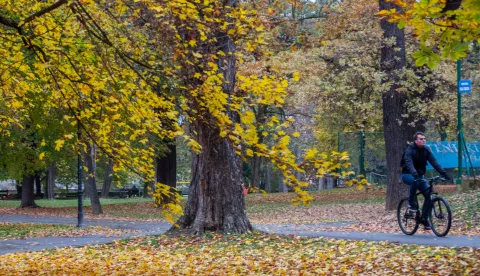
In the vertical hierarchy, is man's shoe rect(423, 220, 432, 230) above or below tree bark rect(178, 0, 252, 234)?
below

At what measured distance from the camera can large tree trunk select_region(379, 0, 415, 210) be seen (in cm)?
2197

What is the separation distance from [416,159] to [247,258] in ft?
13.6

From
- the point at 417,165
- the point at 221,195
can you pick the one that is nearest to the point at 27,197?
the point at 221,195

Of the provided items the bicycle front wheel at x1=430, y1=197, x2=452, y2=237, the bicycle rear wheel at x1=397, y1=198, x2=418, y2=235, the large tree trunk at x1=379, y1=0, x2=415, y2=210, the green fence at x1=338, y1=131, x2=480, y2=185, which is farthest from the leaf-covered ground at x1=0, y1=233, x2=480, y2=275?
the green fence at x1=338, y1=131, x2=480, y2=185

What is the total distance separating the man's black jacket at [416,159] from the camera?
13.1 meters

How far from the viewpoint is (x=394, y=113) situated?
22141 mm

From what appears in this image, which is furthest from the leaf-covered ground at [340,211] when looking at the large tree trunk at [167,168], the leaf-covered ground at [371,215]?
the large tree trunk at [167,168]

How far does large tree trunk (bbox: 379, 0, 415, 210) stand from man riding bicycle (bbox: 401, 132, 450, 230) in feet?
27.4

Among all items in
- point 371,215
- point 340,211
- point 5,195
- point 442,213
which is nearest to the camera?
point 442,213

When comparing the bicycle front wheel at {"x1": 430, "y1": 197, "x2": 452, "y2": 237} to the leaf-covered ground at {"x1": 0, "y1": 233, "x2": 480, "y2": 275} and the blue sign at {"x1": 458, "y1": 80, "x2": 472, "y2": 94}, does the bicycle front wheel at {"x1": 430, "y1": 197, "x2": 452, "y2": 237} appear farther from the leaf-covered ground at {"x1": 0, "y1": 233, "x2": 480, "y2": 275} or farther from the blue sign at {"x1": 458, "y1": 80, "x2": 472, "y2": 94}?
the blue sign at {"x1": 458, "y1": 80, "x2": 472, "y2": 94}

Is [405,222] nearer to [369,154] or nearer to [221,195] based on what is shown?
[221,195]

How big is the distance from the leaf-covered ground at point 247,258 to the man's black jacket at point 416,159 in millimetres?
1800

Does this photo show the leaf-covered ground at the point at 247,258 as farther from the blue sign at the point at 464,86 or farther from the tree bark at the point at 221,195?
the blue sign at the point at 464,86

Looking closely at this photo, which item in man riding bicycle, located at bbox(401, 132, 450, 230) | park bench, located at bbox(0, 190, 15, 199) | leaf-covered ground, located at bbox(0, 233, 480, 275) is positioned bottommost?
leaf-covered ground, located at bbox(0, 233, 480, 275)
